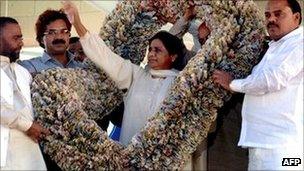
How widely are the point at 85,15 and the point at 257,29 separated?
3839 millimetres

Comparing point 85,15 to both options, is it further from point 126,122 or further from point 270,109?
point 270,109

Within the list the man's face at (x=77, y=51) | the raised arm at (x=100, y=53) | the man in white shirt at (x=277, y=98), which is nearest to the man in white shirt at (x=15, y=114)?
the raised arm at (x=100, y=53)

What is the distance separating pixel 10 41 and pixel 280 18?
1026 mm

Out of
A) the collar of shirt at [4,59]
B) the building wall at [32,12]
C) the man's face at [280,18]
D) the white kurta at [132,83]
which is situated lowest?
the building wall at [32,12]

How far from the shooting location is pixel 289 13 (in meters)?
2.50


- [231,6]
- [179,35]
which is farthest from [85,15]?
[231,6]

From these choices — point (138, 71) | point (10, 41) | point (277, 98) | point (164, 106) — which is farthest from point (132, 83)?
point (277, 98)

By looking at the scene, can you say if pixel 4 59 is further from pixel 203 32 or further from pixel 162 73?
pixel 203 32

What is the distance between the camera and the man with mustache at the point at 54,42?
2.92 metres

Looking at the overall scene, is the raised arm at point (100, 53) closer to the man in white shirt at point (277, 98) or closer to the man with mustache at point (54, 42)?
the man with mustache at point (54, 42)

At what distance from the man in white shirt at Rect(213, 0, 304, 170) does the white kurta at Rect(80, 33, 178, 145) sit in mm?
388

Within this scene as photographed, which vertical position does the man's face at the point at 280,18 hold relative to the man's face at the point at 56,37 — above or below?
above

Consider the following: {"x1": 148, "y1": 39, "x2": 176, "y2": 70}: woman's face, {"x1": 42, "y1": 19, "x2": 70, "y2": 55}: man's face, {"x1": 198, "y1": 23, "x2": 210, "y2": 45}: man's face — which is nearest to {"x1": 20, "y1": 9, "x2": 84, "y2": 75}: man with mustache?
{"x1": 42, "y1": 19, "x2": 70, "y2": 55}: man's face

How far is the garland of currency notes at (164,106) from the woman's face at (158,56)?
209 mm
